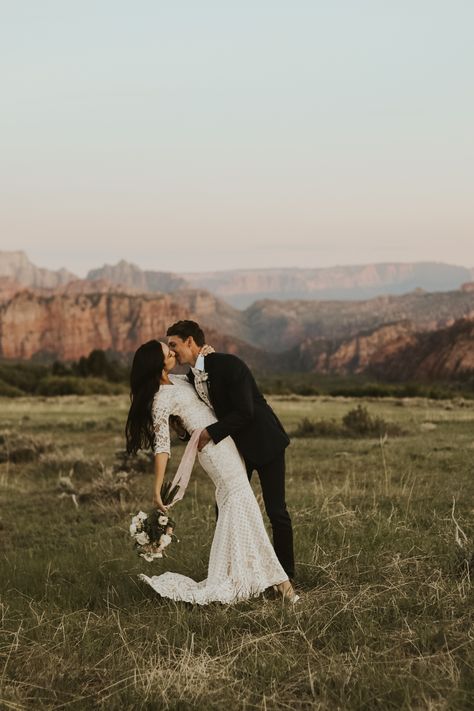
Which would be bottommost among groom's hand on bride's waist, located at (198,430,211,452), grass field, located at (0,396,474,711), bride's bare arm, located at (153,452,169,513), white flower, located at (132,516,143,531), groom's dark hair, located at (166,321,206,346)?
grass field, located at (0,396,474,711)

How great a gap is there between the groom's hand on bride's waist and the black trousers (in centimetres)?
44

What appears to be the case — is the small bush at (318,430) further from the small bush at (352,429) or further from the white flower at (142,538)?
the white flower at (142,538)

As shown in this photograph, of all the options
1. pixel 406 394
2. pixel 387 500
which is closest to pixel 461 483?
pixel 387 500

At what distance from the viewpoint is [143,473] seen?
1438cm

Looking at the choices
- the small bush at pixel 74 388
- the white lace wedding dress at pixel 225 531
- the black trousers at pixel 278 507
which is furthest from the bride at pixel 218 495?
the small bush at pixel 74 388

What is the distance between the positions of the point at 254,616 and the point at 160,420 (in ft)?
5.12

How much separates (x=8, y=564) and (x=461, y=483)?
6188 millimetres

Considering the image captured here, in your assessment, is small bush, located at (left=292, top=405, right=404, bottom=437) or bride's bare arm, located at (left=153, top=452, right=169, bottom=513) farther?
small bush, located at (left=292, top=405, right=404, bottom=437)

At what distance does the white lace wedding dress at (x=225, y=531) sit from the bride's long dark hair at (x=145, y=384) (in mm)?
77

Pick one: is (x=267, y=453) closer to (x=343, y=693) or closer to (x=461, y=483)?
(x=343, y=693)

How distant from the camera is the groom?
5992mm

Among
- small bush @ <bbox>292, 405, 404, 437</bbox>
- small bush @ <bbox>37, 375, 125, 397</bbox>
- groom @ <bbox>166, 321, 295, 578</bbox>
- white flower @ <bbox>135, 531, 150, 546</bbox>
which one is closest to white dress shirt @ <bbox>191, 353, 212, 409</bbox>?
groom @ <bbox>166, 321, 295, 578</bbox>

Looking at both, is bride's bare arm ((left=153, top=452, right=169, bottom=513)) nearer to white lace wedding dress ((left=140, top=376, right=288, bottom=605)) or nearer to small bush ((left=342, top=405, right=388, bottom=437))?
white lace wedding dress ((left=140, top=376, right=288, bottom=605))

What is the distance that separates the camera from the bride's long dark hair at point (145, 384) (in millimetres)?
5930
